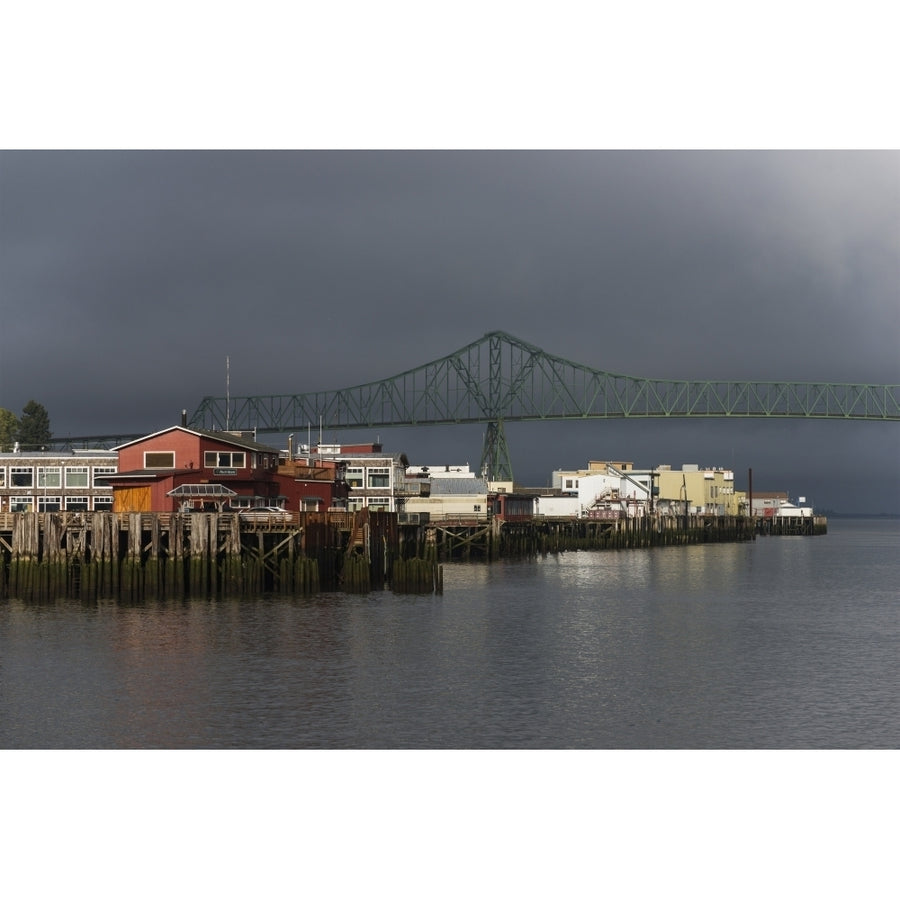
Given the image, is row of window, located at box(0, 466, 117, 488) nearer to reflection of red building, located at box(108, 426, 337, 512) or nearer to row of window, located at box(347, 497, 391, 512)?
reflection of red building, located at box(108, 426, 337, 512)

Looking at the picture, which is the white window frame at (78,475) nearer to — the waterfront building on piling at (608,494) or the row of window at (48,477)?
the row of window at (48,477)

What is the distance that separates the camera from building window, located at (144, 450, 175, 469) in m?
67.1

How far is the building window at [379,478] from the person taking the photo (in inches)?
3772

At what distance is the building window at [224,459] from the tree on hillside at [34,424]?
10215 cm

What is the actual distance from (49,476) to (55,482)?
0.65 m

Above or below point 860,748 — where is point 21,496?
above

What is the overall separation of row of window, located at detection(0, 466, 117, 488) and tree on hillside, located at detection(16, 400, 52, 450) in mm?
80642

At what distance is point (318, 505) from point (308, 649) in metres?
35.5

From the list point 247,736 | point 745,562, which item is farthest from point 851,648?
point 745,562

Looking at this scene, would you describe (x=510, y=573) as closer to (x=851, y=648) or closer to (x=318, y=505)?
A: (x=318, y=505)

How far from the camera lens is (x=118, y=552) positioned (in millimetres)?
55094

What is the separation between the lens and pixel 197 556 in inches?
2135

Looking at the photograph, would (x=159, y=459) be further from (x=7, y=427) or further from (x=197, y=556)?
(x=7, y=427)

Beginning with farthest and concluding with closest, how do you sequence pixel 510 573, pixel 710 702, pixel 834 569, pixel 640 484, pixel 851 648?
pixel 640 484, pixel 834 569, pixel 510 573, pixel 851 648, pixel 710 702
